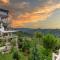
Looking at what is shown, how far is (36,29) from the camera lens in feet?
11.2

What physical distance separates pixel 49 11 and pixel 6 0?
21.2 inches

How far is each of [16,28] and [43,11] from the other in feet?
1.27

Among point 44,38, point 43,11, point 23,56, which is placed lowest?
point 23,56

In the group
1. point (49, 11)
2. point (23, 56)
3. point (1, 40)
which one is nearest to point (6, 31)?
point (1, 40)

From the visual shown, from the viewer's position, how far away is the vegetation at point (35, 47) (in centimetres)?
333

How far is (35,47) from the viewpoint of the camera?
3.36m

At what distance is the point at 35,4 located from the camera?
342 cm

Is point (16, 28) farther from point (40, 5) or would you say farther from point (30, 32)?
point (40, 5)

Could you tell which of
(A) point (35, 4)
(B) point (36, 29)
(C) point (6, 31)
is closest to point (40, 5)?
(A) point (35, 4)

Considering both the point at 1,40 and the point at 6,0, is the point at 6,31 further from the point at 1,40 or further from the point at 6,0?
the point at 6,0

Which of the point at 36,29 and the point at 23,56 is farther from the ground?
the point at 36,29

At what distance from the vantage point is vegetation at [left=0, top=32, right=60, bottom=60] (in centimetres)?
333

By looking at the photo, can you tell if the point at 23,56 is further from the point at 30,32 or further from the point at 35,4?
the point at 35,4

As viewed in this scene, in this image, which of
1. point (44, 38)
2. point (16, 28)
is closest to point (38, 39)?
point (44, 38)
